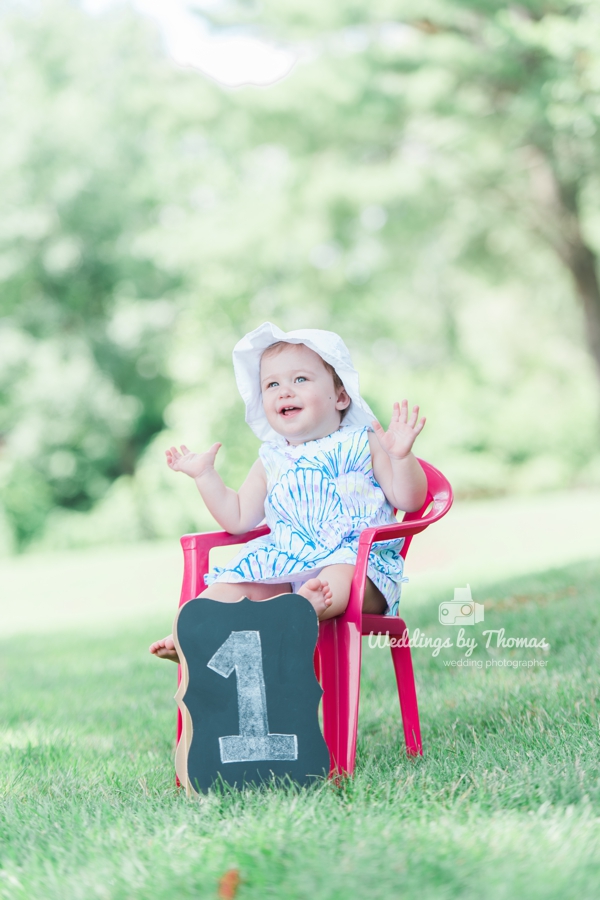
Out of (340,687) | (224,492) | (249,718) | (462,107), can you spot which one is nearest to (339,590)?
(340,687)

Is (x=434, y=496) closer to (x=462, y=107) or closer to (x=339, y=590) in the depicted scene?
(x=339, y=590)

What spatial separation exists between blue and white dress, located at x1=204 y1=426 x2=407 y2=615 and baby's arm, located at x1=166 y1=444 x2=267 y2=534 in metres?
0.05

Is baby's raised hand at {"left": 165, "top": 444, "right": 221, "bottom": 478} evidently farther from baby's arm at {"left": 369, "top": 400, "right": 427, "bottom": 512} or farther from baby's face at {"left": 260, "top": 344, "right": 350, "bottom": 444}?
baby's arm at {"left": 369, "top": 400, "right": 427, "bottom": 512}

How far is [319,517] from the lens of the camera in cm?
232

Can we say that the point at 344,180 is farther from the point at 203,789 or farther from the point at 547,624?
the point at 203,789

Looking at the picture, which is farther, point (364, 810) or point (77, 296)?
point (77, 296)

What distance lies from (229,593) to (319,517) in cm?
32

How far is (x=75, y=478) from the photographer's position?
17406 millimetres

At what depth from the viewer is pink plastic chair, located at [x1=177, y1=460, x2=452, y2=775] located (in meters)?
2.01

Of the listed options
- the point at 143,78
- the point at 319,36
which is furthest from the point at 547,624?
the point at 143,78

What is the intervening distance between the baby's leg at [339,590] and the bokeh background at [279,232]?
6995mm

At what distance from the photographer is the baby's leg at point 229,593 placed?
2074 mm

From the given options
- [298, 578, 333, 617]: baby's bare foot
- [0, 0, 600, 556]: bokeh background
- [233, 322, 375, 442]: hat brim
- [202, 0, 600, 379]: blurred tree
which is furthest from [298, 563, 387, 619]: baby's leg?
[202, 0, 600, 379]: blurred tree

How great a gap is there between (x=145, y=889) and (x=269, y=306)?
45.1 feet
